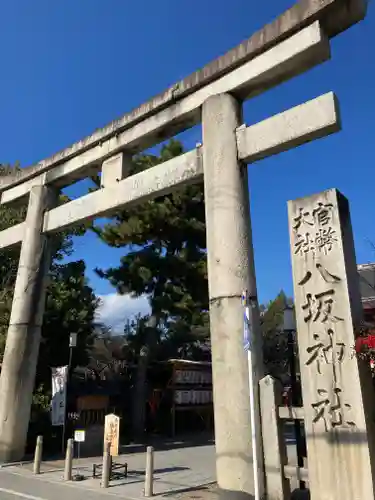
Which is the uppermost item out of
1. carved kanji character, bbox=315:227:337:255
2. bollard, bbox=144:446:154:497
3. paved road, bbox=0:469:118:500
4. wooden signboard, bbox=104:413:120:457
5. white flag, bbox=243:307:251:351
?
carved kanji character, bbox=315:227:337:255

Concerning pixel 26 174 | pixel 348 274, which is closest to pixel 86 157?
pixel 26 174

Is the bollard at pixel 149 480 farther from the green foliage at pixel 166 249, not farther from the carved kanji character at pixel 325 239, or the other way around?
the green foliage at pixel 166 249

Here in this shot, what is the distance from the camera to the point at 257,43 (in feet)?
27.3

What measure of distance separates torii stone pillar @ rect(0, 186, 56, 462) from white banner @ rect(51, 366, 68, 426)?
3.83ft

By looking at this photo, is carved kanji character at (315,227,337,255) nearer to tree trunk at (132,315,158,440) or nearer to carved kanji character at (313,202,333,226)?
carved kanji character at (313,202,333,226)

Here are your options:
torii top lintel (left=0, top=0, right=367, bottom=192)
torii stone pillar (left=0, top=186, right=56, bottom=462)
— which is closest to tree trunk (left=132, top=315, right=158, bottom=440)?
torii stone pillar (left=0, top=186, right=56, bottom=462)

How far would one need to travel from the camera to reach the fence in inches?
238

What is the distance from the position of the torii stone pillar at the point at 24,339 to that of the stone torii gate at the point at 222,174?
26 mm

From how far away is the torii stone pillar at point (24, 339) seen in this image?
10781 mm

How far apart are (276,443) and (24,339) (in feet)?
24.8

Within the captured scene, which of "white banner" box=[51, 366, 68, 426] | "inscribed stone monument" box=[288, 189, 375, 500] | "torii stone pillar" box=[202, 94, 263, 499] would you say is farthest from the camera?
"white banner" box=[51, 366, 68, 426]

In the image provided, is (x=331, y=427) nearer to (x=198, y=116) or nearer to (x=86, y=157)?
(x=198, y=116)

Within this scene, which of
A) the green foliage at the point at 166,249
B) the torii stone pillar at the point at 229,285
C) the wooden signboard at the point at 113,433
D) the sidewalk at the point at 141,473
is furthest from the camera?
the green foliage at the point at 166,249

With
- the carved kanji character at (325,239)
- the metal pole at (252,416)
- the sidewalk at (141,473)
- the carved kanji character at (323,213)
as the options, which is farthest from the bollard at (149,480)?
the carved kanji character at (323,213)
